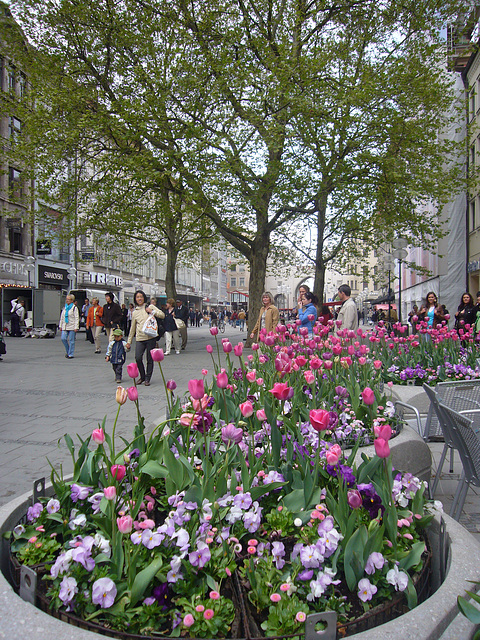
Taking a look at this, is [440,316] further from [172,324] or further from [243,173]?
[172,324]

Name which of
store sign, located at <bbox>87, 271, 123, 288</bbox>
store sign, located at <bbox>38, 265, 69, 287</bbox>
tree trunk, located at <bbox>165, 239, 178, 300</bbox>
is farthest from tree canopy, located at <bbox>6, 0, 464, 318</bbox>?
store sign, located at <bbox>87, 271, 123, 288</bbox>

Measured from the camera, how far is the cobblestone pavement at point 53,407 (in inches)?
180

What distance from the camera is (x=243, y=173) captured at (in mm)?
14398

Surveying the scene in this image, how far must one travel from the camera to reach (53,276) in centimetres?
3716

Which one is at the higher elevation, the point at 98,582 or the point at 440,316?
the point at 440,316

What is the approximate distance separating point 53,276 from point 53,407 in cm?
3198

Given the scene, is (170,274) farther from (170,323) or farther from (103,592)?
(103,592)

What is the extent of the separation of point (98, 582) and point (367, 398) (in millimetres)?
1212

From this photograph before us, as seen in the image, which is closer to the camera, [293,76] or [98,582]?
[98,582]

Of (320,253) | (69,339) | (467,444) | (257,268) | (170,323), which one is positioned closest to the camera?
(467,444)

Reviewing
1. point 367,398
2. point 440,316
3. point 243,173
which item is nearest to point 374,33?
point 243,173

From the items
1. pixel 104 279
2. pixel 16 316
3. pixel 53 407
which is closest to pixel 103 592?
pixel 53 407

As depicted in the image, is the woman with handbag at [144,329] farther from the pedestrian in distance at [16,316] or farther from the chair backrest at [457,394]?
the pedestrian in distance at [16,316]

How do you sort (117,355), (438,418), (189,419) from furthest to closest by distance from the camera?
(117,355) → (438,418) → (189,419)
